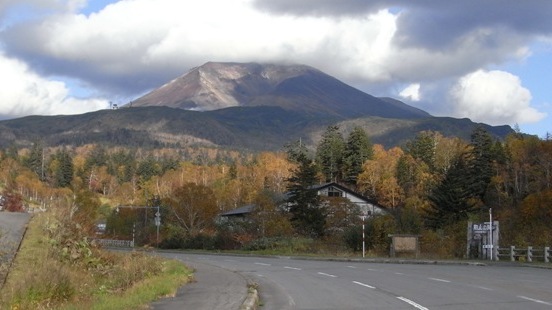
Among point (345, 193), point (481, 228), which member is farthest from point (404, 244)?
point (345, 193)

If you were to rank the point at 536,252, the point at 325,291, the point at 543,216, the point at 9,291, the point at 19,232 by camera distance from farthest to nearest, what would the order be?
1. the point at 543,216
2. the point at 536,252
3. the point at 19,232
4. the point at 325,291
5. the point at 9,291

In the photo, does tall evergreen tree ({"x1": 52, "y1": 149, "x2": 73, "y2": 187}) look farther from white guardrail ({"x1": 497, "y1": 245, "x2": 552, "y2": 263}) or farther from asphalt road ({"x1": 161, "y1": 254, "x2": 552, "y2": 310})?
asphalt road ({"x1": 161, "y1": 254, "x2": 552, "y2": 310})

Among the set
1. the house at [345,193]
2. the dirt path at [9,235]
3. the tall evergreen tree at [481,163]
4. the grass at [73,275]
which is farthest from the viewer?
the house at [345,193]

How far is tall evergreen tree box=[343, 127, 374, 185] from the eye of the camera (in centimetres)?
11781

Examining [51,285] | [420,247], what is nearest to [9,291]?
[51,285]

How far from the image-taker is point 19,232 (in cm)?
1944

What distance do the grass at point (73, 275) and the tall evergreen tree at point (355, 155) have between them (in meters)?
96.5

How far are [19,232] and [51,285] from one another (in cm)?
737

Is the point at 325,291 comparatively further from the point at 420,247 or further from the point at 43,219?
the point at 420,247

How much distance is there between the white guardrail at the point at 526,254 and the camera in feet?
110

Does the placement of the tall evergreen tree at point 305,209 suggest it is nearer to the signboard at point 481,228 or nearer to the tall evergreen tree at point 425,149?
the signboard at point 481,228

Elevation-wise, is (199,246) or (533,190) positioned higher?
(533,190)

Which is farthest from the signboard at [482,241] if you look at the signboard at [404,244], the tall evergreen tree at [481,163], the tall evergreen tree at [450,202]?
the tall evergreen tree at [481,163]

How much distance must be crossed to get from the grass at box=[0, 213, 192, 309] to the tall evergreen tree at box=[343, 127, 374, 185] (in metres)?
96.5
